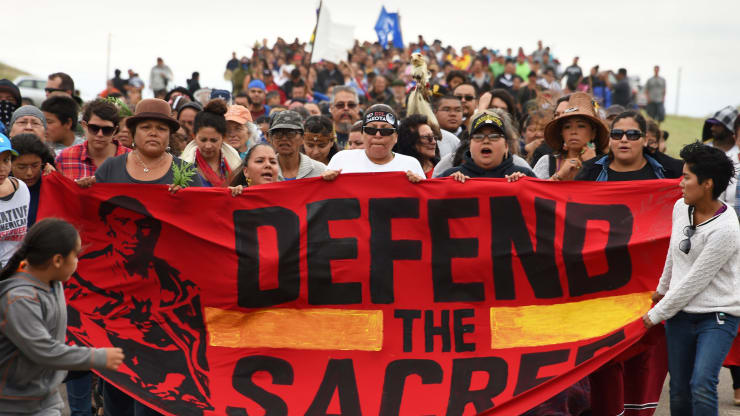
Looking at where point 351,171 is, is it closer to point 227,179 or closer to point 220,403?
point 227,179

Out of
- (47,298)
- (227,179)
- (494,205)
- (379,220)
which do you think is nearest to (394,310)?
(379,220)

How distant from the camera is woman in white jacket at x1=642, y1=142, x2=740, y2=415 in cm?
497

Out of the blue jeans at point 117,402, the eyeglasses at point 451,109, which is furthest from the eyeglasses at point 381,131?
the eyeglasses at point 451,109

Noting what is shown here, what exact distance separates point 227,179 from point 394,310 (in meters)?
1.99

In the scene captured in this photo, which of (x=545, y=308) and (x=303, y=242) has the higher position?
(x=303, y=242)

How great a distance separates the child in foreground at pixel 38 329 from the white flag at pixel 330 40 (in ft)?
36.6

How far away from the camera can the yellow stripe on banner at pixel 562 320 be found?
5.73 m

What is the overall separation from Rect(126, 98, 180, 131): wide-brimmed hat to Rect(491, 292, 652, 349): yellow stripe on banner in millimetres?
2615

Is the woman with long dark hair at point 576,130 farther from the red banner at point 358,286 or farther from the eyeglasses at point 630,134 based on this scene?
the red banner at point 358,286

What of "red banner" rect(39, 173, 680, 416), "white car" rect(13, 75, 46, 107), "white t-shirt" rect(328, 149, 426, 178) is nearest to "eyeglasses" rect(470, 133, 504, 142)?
"red banner" rect(39, 173, 680, 416)

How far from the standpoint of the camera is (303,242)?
602 cm

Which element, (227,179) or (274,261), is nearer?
(274,261)

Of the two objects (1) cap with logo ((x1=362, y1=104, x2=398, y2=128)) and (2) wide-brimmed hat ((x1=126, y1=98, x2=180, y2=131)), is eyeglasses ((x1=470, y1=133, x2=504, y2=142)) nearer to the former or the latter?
(1) cap with logo ((x1=362, y1=104, x2=398, y2=128))

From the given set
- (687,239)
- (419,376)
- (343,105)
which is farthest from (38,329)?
(343,105)
